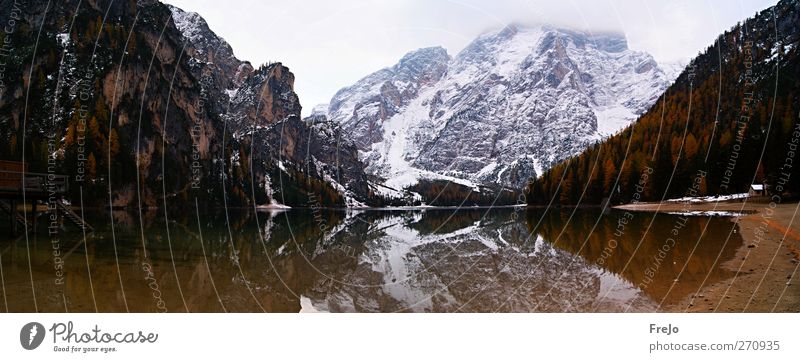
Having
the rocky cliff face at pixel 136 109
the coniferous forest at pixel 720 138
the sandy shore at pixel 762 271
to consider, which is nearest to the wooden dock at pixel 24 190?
the rocky cliff face at pixel 136 109

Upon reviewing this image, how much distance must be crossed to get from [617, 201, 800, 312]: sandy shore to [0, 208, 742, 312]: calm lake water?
227mm

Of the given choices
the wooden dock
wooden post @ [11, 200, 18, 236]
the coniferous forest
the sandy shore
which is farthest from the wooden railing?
the coniferous forest

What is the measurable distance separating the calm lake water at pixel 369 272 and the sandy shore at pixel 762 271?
23cm

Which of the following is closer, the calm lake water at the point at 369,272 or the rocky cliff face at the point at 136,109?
the calm lake water at the point at 369,272

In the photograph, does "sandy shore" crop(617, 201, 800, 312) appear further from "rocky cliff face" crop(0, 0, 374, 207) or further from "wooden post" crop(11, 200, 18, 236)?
"rocky cliff face" crop(0, 0, 374, 207)

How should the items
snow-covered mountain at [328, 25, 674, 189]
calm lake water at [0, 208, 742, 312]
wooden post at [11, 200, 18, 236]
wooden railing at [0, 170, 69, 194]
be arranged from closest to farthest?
calm lake water at [0, 208, 742, 312] < wooden railing at [0, 170, 69, 194] < wooden post at [11, 200, 18, 236] < snow-covered mountain at [328, 25, 674, 189]

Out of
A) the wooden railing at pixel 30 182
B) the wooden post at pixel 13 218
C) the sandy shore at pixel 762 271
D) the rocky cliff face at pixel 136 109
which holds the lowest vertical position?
the sandy shore at pixel 762 271

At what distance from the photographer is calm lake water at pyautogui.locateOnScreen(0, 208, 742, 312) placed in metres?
6.18

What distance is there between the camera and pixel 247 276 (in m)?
7.62

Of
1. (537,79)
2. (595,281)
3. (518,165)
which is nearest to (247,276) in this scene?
(595,281)

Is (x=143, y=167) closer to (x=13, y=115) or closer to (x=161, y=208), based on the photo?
(x=161, y=208)

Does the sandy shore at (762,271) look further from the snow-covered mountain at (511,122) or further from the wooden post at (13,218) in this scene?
the snow-covered mountain at (511,122)

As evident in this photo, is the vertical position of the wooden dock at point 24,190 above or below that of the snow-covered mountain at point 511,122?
below

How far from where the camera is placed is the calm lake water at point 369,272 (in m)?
6.18
